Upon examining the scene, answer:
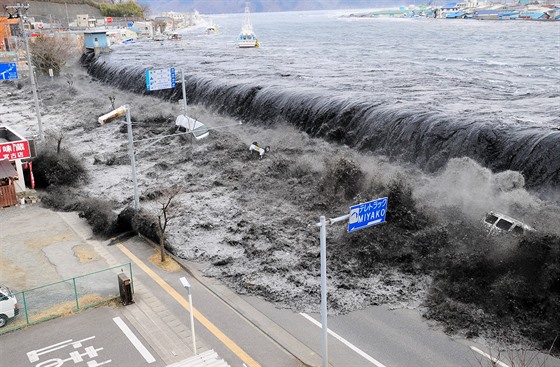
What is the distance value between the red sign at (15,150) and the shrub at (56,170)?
3911 millimetres

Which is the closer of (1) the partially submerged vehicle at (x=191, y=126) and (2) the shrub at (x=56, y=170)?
(2) the shrub at (x=56, y=170)

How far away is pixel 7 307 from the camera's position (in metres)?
18.2

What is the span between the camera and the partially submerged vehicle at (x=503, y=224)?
2267 cm

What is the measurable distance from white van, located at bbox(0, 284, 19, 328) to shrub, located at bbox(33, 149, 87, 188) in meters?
17.9

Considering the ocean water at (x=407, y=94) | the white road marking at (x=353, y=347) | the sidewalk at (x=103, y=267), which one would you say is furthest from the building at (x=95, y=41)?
the white road marking at (x=353, y=347)

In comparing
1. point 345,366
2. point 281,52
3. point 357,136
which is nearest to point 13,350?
point 345,366

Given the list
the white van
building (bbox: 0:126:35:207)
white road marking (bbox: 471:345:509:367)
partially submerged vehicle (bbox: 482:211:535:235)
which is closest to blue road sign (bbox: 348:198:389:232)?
white road marking (bbox: 471:345:509:367)

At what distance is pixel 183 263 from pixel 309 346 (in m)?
8.47

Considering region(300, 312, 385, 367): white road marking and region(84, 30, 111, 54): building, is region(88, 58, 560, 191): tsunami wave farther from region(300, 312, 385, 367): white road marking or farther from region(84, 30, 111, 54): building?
region(84, 30, 111, 54): building

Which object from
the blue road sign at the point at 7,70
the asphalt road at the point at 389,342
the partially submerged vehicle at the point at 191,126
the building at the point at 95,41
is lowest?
the asphalt road at the point at 389,342

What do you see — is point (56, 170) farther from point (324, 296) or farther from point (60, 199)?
point (324, 296)

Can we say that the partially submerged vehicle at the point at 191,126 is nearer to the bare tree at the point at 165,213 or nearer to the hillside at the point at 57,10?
the bare tree at the point at 165,213

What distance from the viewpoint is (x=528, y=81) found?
5147cm

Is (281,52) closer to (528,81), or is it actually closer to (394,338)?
(528,81)
